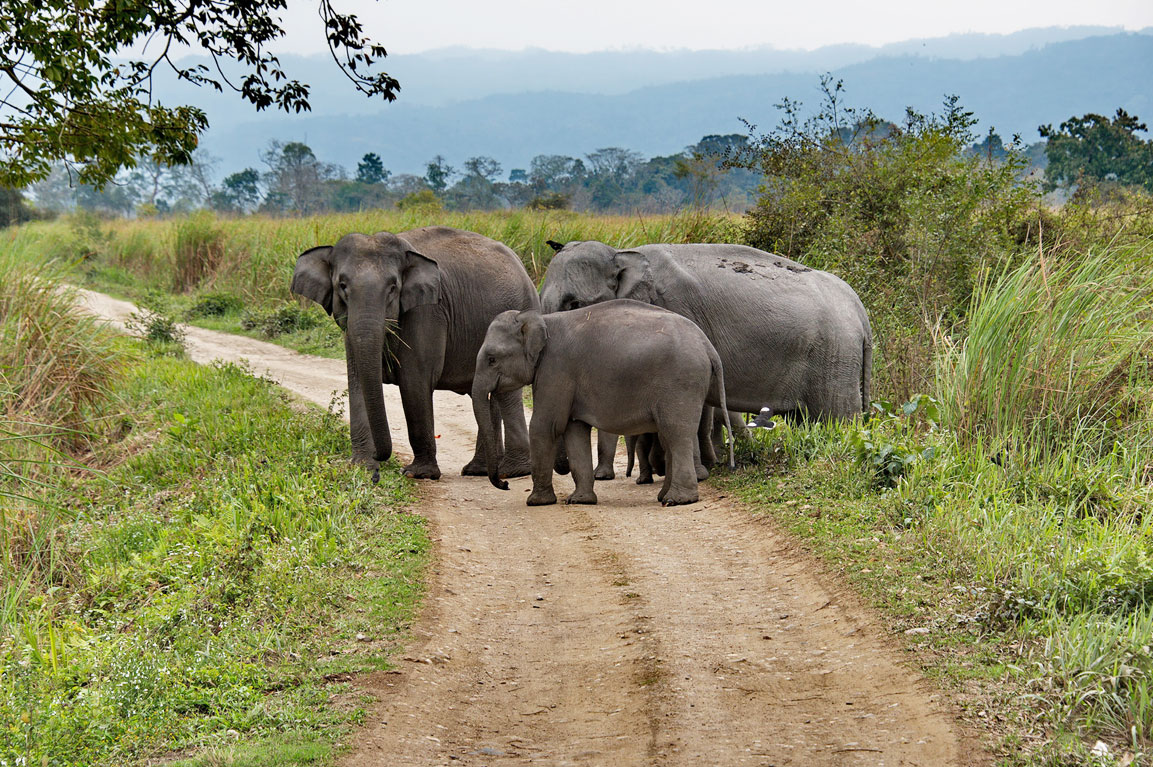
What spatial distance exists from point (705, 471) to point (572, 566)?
7.91 ft

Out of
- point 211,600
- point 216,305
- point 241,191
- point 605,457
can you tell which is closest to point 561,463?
point 605,457

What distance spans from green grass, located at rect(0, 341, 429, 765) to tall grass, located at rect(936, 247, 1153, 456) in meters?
4.02

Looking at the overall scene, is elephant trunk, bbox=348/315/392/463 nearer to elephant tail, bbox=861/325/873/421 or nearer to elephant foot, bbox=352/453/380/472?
elephant foot, bbox=352/453/380/472

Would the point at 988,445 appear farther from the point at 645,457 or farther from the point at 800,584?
the point at 645,457

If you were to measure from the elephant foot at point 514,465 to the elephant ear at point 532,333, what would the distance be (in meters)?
1.68

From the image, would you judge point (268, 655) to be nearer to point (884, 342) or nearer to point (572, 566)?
point (572, 566)

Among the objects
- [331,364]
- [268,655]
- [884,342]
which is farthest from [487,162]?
[268,655]

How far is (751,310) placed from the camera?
9.19m

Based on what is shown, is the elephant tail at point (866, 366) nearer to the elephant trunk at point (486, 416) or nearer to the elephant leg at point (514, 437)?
the elephant leg at point (514, 437)

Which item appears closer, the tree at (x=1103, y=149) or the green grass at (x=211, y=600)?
the green grass at (x=211, y=600)

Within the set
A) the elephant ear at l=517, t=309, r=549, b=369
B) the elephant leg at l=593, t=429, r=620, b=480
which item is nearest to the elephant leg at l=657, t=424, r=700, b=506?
the elephant ear at l=517, t=309, r=549, b=369

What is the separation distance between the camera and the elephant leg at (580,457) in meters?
8.16

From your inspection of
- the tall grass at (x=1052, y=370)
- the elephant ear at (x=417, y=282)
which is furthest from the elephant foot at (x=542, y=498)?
the tall grass at (x=1052, y=370)

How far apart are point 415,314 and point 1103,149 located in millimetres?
31108
